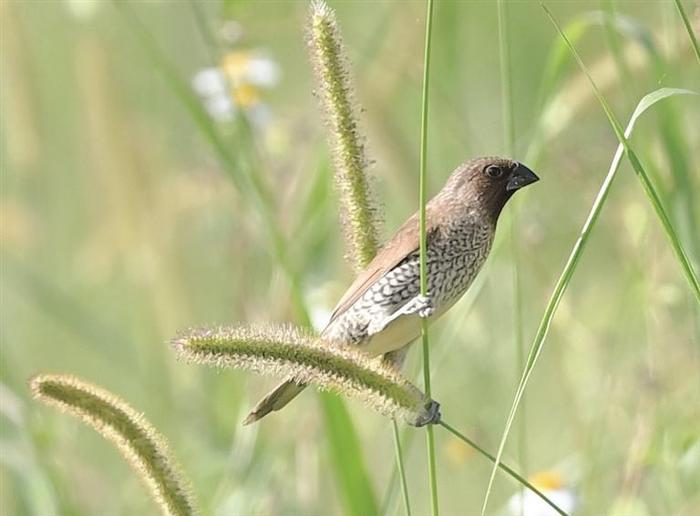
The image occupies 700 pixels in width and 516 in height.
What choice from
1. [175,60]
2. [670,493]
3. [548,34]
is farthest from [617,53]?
[175,60]

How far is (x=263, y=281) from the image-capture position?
4.80m

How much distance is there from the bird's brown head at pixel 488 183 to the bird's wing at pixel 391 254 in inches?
3.6

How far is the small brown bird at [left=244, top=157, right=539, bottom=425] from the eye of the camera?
2812 mm

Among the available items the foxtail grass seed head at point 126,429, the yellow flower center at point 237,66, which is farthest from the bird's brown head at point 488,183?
the yellow flower center at point 237,66

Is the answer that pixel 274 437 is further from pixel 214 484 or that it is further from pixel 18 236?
pixel 18 236

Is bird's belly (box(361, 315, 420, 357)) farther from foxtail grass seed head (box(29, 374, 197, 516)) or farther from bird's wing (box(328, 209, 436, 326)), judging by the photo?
foxtail grass seed head (box(29, 374, 197, 516))

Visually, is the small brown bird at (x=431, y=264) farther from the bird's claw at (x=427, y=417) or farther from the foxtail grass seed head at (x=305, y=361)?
the foxtail grass seed head at (x=305, y=361)

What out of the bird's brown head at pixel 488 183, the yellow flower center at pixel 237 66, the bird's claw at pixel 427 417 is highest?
the yellow flower center at pixel 237 66

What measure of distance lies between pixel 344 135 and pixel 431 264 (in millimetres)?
659

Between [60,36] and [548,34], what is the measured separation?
2667 millimetres

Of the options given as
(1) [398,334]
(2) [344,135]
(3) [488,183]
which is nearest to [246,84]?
(3) [488,183]

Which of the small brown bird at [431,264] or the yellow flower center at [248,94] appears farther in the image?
the yellow flower center at [248,94]

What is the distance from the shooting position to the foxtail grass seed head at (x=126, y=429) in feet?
6.59

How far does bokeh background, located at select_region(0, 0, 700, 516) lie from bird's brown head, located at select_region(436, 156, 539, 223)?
86mm
